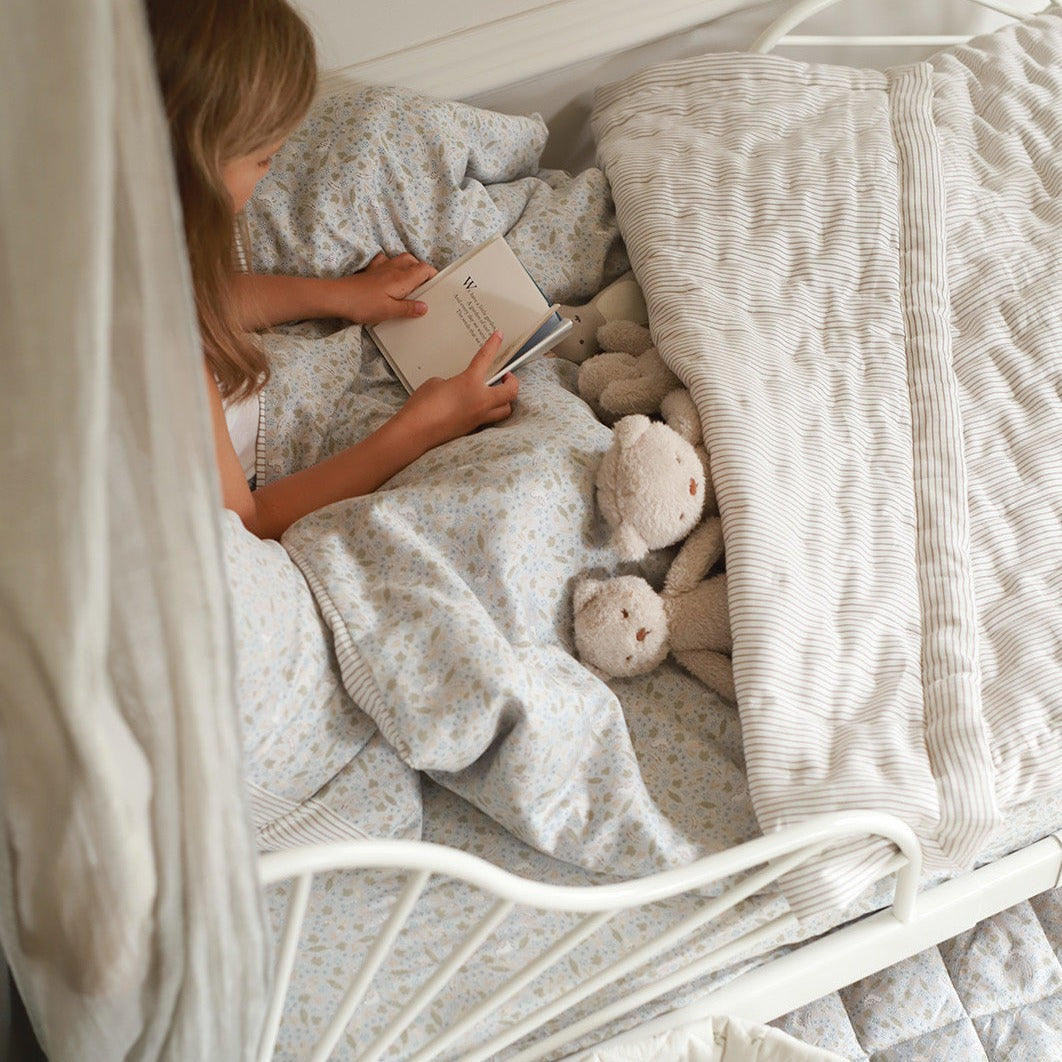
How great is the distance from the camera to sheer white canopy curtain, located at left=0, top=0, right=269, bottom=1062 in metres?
0.36

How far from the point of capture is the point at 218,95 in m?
0.78

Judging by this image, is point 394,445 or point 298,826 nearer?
point 298,826

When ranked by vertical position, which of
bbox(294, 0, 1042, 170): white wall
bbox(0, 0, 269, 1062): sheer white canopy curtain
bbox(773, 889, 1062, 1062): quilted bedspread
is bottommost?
bbox(773, 889, 1062, 1062): quilted bedspread

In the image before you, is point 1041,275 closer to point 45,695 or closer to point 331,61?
point 331,61

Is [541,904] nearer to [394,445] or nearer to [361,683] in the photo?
[361,683]

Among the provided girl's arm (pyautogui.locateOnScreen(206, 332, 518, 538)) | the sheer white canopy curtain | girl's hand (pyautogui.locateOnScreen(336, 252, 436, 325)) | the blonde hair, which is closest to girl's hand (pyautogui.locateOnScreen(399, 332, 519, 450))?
girl's arm (pyautogui.locateOnScreen(206, 332, 518, 538))

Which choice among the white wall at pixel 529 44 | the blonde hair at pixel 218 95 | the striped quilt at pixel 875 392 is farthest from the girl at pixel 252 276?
the white wall at pixel 529 44

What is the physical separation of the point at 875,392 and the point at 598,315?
0.32 m

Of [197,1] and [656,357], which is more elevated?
[197,1]

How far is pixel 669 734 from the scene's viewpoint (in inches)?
37.7

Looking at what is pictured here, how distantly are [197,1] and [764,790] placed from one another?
2.34 feet

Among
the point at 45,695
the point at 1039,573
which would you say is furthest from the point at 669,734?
the point at 45,695

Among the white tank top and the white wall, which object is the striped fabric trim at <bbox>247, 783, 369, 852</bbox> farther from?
the white wall

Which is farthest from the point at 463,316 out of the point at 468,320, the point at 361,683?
the point at 361,683
